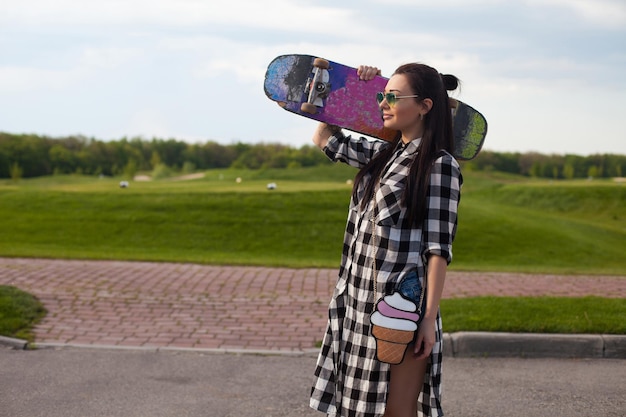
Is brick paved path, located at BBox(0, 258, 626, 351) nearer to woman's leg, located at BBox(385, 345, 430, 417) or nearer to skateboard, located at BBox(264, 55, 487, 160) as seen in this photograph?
skateboard, located at BBox(264, 55, 487, 160)

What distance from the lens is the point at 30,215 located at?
16.4m

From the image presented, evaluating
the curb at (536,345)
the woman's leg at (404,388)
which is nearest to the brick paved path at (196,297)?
the curb at (536,345)

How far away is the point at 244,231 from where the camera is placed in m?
15.3

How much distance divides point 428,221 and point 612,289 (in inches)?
333

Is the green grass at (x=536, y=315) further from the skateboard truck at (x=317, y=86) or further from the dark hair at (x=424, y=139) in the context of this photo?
the dark hair at (x=424, y=139)

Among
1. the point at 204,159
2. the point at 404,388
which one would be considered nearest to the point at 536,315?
the point at 404,388

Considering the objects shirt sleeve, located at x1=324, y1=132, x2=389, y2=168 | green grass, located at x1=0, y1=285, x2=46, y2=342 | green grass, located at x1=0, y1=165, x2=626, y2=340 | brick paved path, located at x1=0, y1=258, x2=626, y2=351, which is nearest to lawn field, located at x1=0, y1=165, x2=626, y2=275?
green grass, located at x1=0, y1=165, x2=626, y2=340

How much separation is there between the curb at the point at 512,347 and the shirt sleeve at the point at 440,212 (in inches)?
148

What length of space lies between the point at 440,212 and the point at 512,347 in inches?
157

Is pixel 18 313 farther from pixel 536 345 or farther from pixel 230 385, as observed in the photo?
pixel 536 345

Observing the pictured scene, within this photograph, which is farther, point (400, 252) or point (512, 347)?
point (512, 347)

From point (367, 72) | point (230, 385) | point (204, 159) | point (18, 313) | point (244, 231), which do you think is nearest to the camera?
point (367, 72)

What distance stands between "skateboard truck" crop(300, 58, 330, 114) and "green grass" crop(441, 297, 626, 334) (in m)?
3.68

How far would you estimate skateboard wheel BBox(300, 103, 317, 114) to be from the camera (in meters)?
3.53
